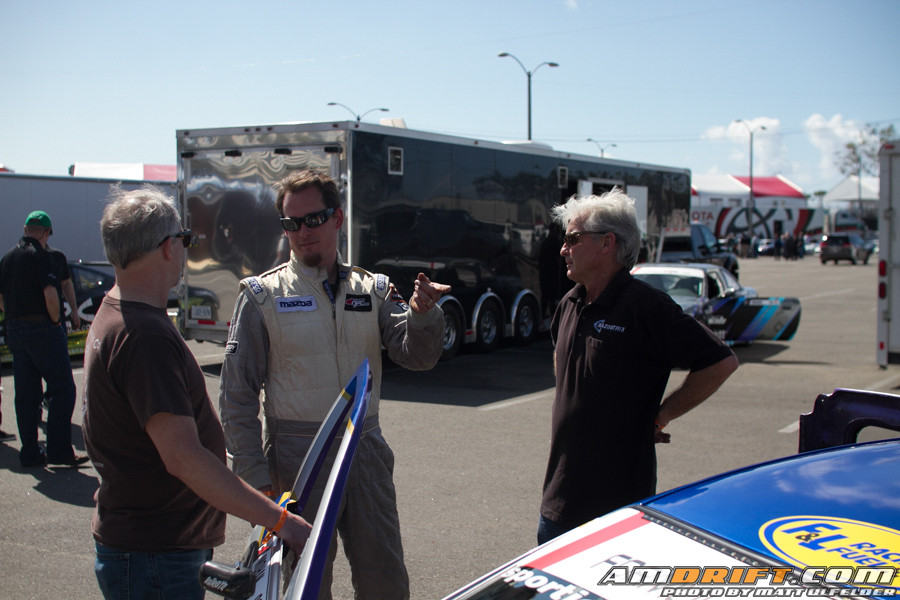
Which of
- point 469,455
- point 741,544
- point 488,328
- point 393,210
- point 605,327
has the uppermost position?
point 393,210

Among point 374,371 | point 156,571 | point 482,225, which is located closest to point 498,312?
point 482,225

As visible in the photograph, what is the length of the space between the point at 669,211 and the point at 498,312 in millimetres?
6393

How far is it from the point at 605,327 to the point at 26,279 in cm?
529

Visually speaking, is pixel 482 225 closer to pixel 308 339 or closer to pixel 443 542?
pixel 443 542

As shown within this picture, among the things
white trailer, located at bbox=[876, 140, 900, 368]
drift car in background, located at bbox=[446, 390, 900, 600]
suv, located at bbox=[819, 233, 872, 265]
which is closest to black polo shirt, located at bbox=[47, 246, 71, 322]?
drift car in background, located at bbox=[446, 390, 900, 600]

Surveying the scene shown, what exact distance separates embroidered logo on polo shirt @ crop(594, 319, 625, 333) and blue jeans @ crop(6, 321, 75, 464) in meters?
4.96

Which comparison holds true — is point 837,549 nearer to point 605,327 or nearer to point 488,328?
point 605,327

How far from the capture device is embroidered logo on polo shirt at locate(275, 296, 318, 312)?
9.53 ft

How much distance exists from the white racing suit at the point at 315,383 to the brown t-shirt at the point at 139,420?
538mm

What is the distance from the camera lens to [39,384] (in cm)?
655

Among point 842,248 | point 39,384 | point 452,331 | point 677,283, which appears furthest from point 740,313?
point 842,248

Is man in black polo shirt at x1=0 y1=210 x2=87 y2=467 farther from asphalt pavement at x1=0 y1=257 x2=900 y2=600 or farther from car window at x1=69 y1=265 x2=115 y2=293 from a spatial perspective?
car window at x1=69 y1=265 x2=115 y2=293

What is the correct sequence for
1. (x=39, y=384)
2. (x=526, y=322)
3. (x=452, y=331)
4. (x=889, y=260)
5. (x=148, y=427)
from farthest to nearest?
(x=526, y=322), (x=452, y=331), (x=889, y=260), (x=39, y=384), (x=148, y=427)

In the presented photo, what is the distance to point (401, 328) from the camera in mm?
2992
